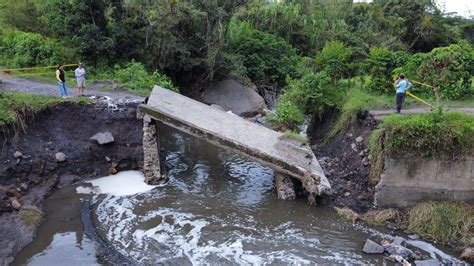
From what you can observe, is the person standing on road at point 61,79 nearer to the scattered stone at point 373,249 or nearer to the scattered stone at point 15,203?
the scattered stone at point 15,203

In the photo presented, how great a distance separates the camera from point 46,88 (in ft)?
57.7

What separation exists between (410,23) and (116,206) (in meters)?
26.3

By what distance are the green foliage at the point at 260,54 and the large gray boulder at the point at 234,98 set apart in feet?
8.74

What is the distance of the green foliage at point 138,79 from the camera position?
19.1 meters

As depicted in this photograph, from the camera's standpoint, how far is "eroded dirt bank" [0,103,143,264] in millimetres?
11875

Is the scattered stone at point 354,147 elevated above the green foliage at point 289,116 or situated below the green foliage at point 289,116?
below

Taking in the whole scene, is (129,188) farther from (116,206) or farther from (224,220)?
(224,220)

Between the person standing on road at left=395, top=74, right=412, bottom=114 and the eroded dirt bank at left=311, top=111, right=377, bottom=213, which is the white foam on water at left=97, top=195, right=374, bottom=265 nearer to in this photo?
the eroded dirt bank at left=311, top=111, right=377, bottom=213

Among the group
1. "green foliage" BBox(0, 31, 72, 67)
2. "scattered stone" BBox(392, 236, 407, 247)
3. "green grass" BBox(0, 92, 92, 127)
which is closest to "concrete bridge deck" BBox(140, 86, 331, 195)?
"scattered stone" BBox(392, 236, 407, 247)

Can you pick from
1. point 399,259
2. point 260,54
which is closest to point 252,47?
point 260,54

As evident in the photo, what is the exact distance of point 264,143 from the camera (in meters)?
13.1

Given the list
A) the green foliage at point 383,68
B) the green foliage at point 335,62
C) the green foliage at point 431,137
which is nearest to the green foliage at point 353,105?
the green foliage at point 383,68

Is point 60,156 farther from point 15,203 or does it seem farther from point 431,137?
point 431,137

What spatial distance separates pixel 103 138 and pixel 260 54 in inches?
590
